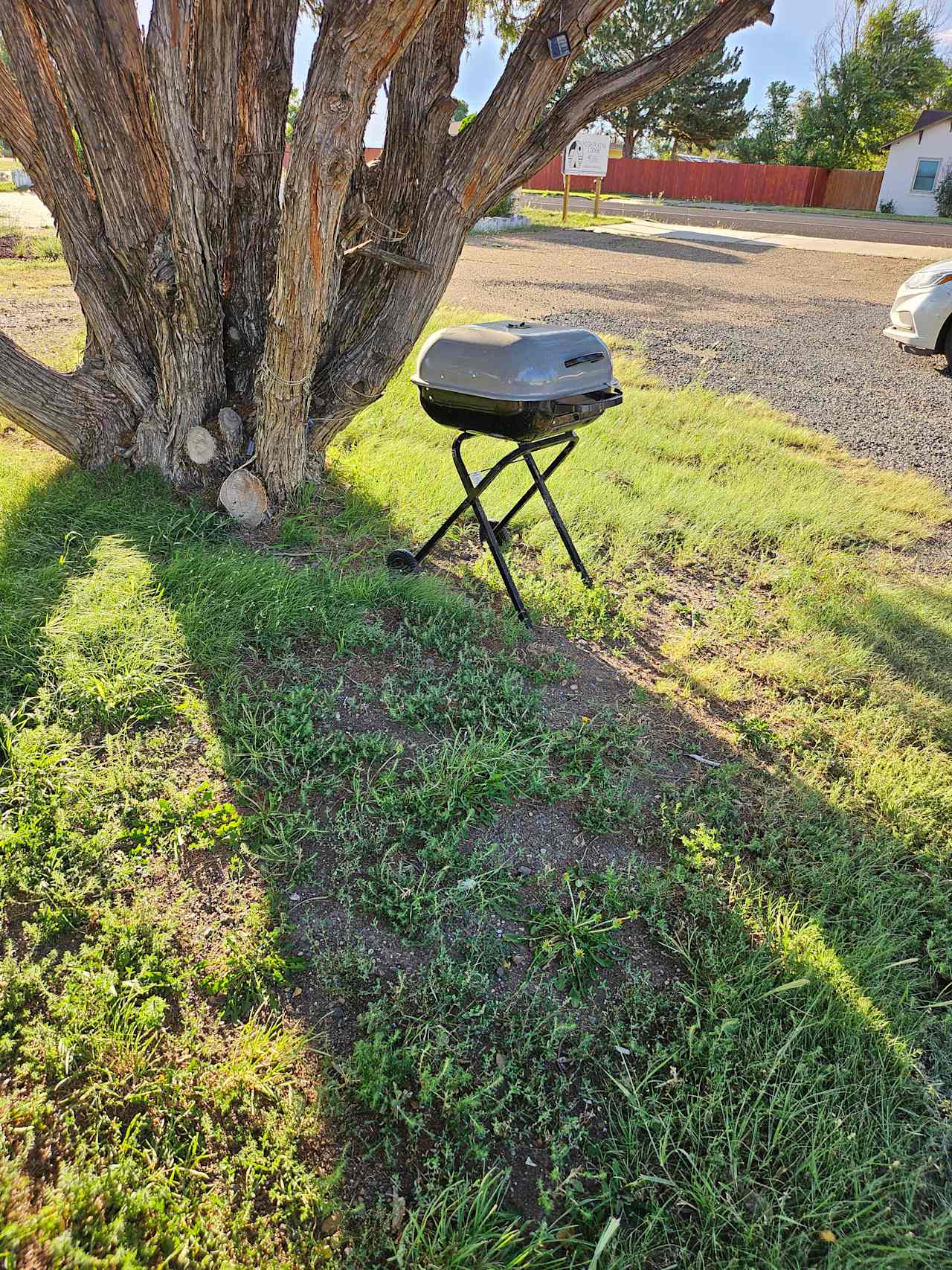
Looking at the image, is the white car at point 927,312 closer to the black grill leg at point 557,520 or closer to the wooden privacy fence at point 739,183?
the black grill leg at point 557,520

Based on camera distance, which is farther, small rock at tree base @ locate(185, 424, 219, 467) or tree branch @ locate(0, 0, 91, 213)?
small rock at tree base @ locate(185, 424, 219, 467)

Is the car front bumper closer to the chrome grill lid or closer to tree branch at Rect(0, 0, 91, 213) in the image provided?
the chrome grill lid

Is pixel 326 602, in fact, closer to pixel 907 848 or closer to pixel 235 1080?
pixel 235 1080

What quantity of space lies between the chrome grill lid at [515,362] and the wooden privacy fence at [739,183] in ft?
144

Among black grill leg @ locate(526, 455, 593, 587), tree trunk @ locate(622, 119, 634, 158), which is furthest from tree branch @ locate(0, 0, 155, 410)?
tree trunk @ locate(622, 119, 634, 158)

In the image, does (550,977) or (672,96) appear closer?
(550,977)

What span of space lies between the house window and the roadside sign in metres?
24.2

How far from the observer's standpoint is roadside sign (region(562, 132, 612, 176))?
22.7m

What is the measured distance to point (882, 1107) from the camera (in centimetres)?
183

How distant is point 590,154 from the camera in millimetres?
22812

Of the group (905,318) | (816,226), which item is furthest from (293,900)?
(816,226)

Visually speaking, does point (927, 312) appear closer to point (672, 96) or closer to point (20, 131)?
point (20, 131)

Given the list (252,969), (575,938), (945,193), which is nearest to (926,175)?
(945,193)

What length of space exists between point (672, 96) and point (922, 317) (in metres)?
46.4
